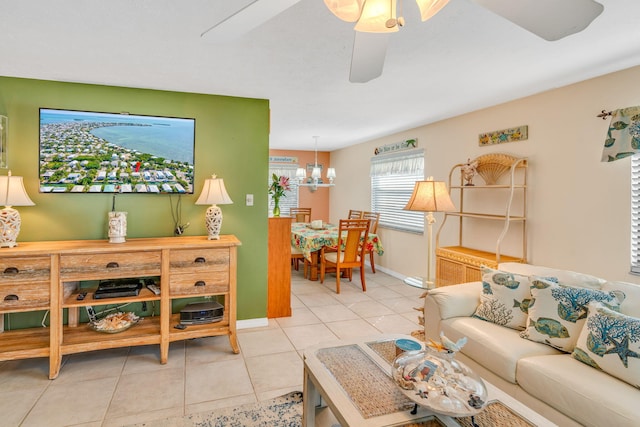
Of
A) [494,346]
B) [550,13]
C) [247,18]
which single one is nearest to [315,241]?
[494,346]

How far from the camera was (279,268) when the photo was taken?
3.70 metres

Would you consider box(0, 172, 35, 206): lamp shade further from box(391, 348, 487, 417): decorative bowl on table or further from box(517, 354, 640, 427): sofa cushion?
box(517, 354, 640, 427): sofa cushion

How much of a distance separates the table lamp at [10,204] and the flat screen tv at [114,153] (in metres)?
0.30

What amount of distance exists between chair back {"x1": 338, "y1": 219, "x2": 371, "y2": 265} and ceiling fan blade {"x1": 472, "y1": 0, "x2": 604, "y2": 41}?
3.42 metres

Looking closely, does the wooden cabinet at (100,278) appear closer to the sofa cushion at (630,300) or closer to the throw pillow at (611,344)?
the throw pillow at (611,344)

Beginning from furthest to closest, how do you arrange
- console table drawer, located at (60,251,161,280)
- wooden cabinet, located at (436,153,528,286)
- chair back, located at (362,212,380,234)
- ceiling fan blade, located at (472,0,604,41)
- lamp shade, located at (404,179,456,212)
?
1. chair back, located at (362,212,380,234)
2. wooden cabinet, located at (436,153,528,286)
3. lamp shade, located at (404,179,456,212)
4. console table drawer, located at (60,251,161,280)
5. ceiling fan blade, located at (472,0,604,41)

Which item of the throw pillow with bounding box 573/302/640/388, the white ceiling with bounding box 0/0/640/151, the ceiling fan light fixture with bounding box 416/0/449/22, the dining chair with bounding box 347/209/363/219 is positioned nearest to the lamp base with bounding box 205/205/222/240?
the white ceiling with bounding box 0/0/640/151

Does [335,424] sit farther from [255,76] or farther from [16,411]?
[255,76]

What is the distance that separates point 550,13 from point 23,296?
3361 millimetres

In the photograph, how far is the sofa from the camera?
160cm

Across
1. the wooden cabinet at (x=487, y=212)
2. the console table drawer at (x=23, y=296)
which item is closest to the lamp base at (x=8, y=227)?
the console table drawer at (x=23, y=296)

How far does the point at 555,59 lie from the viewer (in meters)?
2.41

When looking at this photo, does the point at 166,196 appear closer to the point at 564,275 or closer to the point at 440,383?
the point at 440,383

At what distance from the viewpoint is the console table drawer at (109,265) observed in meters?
2.48
